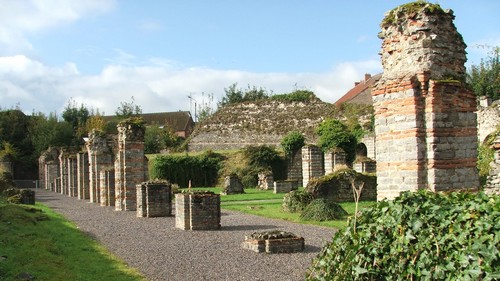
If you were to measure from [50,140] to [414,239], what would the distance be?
174 feet

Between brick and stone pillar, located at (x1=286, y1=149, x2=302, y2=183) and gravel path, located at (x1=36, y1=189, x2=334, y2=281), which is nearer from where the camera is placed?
gravel path, located at (x1=36, y1=189, x2=334, y2=281)

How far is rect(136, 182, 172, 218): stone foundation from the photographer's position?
57.3 feet

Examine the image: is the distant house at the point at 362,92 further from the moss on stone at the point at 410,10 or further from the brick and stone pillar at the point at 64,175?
the moss on stone at the point at 410,10

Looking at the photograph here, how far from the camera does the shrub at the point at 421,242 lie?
4336 mm

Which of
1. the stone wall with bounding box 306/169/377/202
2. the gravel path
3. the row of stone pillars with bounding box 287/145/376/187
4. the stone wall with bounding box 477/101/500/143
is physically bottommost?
the gravel path

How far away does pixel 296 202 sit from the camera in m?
17.4

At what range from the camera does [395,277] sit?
4.93m

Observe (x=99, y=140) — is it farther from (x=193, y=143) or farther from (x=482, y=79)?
(x=482, y=79)

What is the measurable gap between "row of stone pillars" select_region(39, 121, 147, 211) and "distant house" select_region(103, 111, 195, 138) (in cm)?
3295

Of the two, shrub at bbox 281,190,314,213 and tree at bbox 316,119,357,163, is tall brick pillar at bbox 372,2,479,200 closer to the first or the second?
shrub at bbox 281,190,314,213

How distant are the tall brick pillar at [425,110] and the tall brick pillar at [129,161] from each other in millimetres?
13385

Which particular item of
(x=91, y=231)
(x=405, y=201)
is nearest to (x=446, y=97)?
(x=405, y=201)

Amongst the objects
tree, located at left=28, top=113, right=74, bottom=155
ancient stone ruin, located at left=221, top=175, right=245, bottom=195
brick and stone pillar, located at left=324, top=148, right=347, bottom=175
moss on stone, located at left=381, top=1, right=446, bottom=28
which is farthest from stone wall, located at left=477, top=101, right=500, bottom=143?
tree, located at left=28, top=113, right=74, bottom=155

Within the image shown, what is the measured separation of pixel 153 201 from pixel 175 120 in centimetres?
5817
